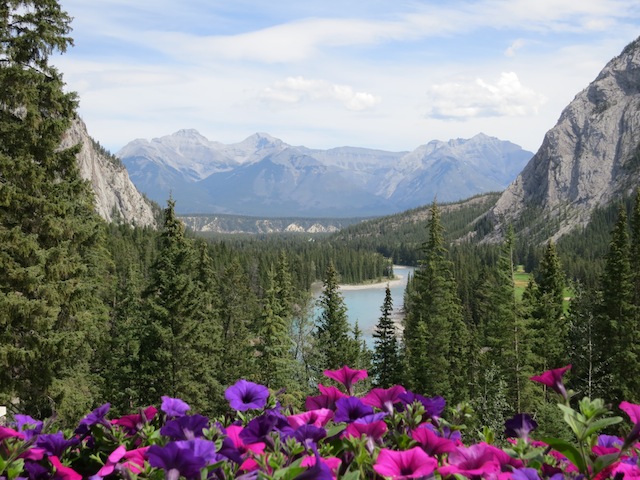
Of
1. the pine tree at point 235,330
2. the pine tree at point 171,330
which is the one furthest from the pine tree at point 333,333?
the pine tree at point 171,330

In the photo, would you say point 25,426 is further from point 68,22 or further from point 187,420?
point 68,22

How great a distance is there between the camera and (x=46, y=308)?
14297mm

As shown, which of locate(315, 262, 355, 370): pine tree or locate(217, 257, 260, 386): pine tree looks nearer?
locate(217, 257, 260, 386): pine tree

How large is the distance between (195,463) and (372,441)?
2.63 ft

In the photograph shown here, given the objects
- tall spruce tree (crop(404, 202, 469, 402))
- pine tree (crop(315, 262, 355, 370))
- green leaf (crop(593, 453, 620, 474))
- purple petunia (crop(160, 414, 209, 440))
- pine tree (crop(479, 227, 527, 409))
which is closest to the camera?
green leaf (crop(593, 453, 620, 474))

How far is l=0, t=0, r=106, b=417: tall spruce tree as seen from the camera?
14.0 m

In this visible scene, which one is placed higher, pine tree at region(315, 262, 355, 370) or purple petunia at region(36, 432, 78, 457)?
purple petunia at region(36, 432, 78, 457)

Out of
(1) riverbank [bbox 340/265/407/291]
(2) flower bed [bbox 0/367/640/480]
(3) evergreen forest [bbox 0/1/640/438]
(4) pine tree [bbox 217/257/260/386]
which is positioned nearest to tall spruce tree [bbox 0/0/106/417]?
(3) evergreen forest [bbox 0/1/640/438]

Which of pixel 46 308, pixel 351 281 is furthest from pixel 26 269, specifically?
pixel 351 281

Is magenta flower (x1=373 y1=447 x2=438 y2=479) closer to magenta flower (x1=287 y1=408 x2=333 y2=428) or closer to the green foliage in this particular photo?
magenta flower (x1=287 y1=408 x2=333 y2=428)

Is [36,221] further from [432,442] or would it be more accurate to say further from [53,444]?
[432,442]

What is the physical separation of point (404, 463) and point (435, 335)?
115 ft

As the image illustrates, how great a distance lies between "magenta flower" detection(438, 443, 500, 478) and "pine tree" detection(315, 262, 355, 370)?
36297 millimetres

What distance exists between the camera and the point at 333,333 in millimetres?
40188
